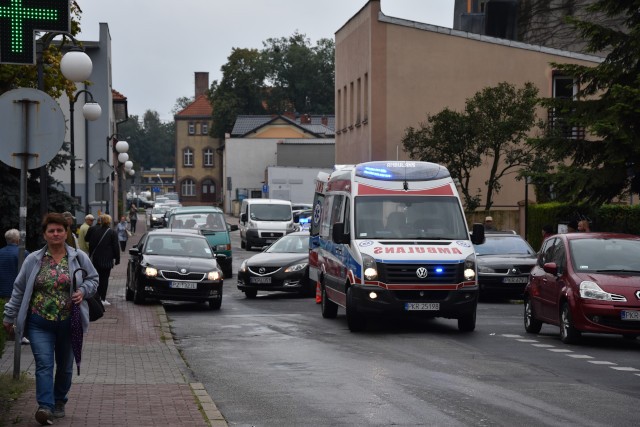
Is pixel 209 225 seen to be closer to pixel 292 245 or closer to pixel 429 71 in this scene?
pixel 292 245

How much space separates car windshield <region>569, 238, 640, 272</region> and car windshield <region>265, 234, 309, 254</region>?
12.3 m

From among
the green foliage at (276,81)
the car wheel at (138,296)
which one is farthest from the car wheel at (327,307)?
the green foliage at (276,81)

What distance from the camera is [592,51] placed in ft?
87.6

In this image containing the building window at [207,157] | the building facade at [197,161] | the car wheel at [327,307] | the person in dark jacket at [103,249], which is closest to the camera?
the car wheel at [327,307]

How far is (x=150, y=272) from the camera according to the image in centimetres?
2455

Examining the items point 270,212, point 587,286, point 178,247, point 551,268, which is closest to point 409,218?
point 551,268

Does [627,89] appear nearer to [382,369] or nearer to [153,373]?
[382,369]

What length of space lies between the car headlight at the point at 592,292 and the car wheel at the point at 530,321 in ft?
7.87

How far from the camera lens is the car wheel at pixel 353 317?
1938cm

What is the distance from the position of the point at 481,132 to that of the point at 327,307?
21717 mm

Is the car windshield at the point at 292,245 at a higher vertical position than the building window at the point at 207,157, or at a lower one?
lower

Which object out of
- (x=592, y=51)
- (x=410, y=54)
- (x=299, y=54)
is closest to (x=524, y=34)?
(x=410, y=54)

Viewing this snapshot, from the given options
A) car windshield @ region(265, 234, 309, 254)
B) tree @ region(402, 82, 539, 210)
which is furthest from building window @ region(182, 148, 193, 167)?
car windshield @ region(265, 234, 309, 254)

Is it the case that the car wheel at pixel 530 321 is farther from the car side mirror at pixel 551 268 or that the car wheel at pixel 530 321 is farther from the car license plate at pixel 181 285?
the car license plate at pixel 181 285
